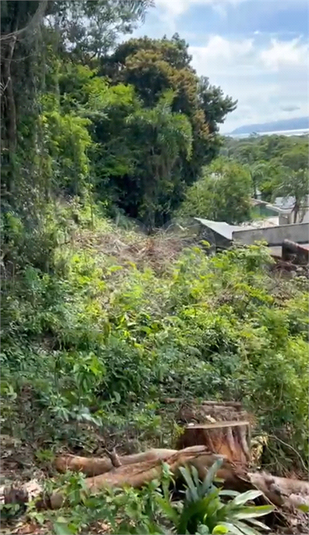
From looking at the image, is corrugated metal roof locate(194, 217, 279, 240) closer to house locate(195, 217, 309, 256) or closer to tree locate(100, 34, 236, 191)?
house locate(195, 217, 309, 256)

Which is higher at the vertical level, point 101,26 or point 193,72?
point 101,26

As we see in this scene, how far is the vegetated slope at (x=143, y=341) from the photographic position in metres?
1.41

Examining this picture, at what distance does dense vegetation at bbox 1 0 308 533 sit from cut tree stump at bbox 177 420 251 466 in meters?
0.11

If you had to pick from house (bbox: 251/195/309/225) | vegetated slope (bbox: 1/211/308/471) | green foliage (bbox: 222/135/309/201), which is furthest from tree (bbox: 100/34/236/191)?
vegetated slope (bbox: 1/211/308/471)

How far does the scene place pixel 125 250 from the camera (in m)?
2.33

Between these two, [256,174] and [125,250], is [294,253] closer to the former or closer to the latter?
[256,174]

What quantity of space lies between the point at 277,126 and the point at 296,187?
212 mm

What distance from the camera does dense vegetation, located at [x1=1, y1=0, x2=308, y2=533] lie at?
152 cm

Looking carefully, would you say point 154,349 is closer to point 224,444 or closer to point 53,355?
A: point 53,355

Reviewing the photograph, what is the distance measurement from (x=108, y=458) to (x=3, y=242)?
1.00 meters

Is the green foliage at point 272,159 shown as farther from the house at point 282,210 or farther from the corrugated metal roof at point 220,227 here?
the corrugated metal roof at point 220,227

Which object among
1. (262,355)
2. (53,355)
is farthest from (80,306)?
(262,355)

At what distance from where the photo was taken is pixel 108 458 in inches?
48.3

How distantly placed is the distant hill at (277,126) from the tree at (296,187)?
5.7 inches
